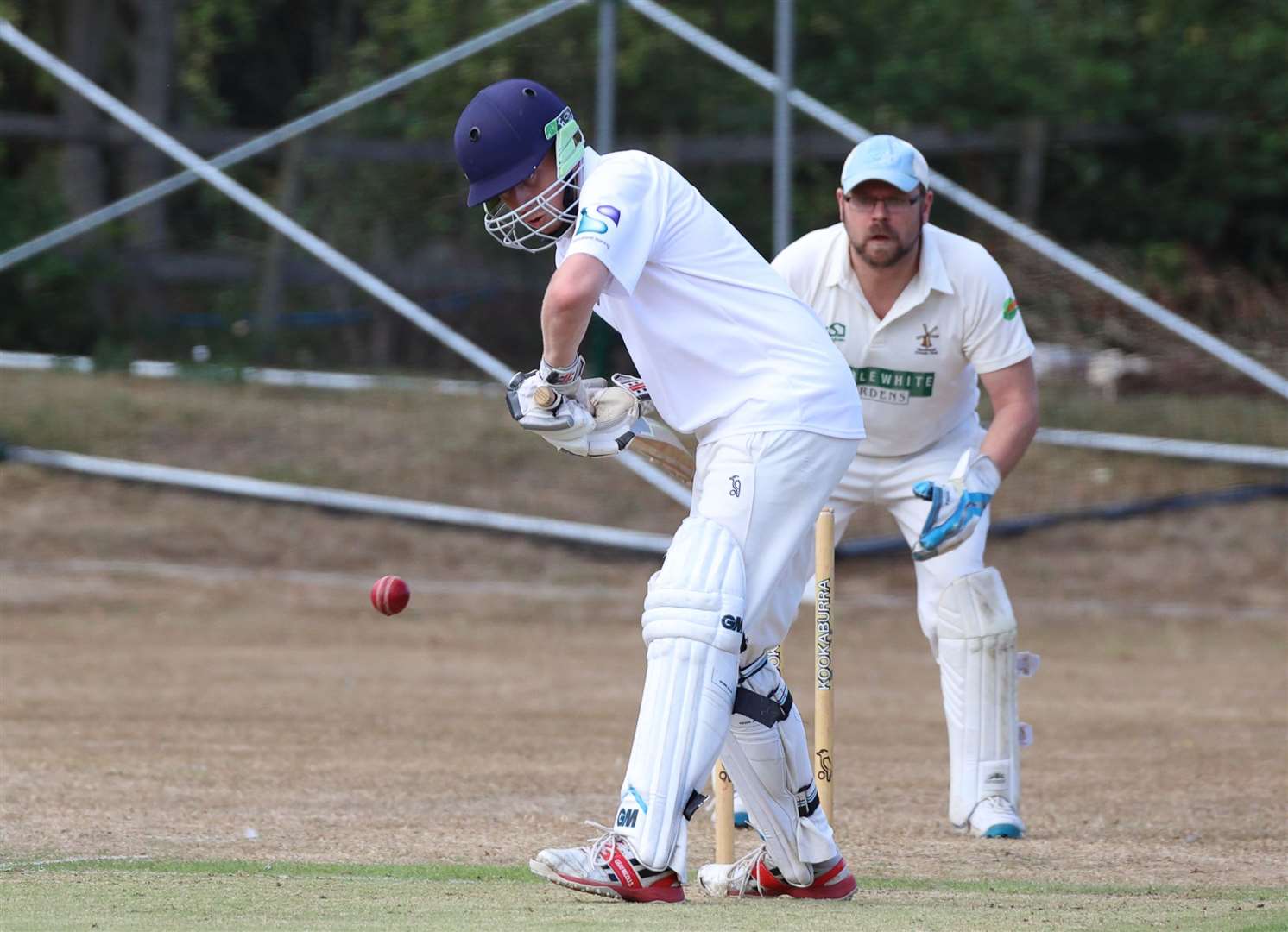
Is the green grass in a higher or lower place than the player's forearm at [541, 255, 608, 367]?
lower

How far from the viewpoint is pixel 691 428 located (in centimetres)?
469

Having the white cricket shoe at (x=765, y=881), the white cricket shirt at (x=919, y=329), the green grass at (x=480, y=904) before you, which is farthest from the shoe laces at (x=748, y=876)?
the white cricket shirt at (x=919, y=329)

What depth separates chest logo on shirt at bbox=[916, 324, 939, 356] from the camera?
6152mm

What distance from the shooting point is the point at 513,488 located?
1326 cm

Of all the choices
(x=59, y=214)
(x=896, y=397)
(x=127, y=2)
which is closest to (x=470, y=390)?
(x=59, y=214)

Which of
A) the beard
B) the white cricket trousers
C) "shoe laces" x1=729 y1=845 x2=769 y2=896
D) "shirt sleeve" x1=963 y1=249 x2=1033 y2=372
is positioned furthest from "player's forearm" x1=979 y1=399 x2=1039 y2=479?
"shoe laces" x1=729 y1=845 x2=769 y2=896

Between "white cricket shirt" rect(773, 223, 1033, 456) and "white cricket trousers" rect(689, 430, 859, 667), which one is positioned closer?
"white cricket trousers" rect(689, 430, 859, 667)

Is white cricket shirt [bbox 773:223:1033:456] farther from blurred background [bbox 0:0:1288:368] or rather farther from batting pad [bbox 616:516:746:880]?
blurred background [bbox 0:0:1288:368]

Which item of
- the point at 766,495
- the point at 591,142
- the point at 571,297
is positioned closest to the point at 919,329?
the point at 766,495

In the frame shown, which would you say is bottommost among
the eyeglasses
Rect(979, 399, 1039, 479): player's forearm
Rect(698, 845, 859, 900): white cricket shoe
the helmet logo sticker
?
Rect(698, 845, 859, 900): white cricket shoe

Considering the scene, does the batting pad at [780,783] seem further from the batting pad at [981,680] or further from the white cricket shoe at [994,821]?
the batting pad at [981,680]

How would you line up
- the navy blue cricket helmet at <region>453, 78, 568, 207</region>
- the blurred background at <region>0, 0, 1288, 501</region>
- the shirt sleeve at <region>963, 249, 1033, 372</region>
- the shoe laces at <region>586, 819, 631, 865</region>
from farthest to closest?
the blurred background at <region>0, 0, 1288, 501</region>
the shirt sleeve at <region>963, 249, 1033, 372</region>
the navy blue cricket helmet at <region>453, 78, 568, 207</region>
the shoe laces at <region>586, 819, 631, 865</region>

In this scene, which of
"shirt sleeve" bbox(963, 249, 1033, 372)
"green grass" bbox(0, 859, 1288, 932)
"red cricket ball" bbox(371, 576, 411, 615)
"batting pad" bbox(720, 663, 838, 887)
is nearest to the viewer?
"green grass" bbox(0, 859, 1288, 932)

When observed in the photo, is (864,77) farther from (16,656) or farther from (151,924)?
(151,924)
